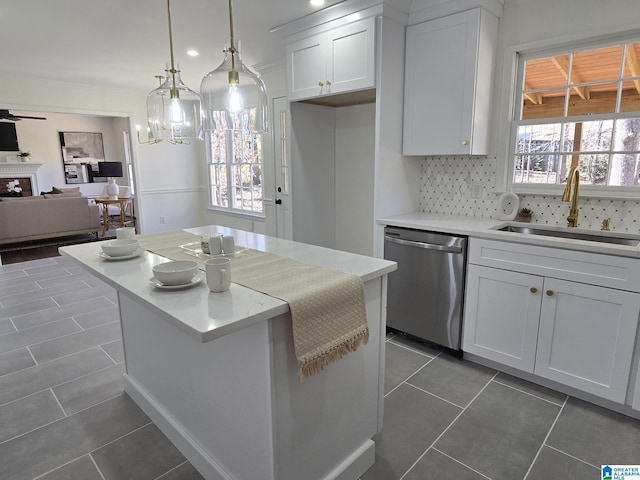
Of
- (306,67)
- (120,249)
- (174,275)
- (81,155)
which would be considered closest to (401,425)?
(174,275)

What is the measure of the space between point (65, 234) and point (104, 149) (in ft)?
14.7

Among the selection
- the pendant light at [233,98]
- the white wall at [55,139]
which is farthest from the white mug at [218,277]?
the white wall at [55,139]

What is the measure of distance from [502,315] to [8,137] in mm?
10486

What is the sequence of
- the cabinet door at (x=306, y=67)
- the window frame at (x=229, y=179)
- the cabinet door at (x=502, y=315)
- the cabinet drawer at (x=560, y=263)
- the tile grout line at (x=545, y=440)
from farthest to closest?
the window frame at (x=229, y=179) < the cabinet door at (x=306, y=67) < the cabinet door at (x=502, y=315) < the cabinet drawer at (x=560, y=263) < the tile grout line at (x=545, y=440)

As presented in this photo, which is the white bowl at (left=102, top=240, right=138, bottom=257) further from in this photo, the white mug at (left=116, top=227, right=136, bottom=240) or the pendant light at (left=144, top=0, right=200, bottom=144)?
the pendant light at (left=144, top=0, right=200, bottom=144)

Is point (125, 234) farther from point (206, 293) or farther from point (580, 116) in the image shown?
point (580, 116)

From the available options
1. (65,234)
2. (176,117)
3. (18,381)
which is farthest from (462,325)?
(65,234)

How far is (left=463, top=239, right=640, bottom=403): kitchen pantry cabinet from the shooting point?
2.04 m

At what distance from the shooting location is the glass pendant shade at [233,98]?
1789 mm

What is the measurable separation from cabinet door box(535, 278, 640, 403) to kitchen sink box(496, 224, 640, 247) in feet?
1.65

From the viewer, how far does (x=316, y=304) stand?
136 cm

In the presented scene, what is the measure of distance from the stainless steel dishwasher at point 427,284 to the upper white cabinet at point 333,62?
114cm

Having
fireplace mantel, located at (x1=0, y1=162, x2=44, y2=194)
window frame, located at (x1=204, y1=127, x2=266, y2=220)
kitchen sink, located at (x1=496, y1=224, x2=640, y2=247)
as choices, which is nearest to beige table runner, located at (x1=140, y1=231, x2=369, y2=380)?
kitchen sink, located at (x1=496, y1=224, x2=640, y2=247)

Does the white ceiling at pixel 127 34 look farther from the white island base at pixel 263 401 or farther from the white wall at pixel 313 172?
the white island base at pixel 263 401
